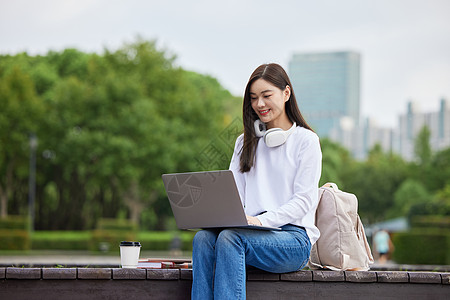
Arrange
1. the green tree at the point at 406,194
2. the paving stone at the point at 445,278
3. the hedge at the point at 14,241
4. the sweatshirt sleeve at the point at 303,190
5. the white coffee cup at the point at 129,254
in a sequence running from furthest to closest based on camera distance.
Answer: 1. the green tree at the point at 406,194
2. the hedge at the point at 14,241
3. the white coffee cup at the point at 129,254
4. the paving stone at the point at 445,278
5. the sweatshirt sleeve at the point at 303,190

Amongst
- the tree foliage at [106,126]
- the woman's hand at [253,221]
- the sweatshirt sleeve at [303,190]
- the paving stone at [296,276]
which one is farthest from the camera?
the tree foliage at [106,126]

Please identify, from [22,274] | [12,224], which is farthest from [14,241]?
[22,274]

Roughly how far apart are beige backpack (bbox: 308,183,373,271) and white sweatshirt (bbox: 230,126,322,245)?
15 cm

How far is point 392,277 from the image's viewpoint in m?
4.11

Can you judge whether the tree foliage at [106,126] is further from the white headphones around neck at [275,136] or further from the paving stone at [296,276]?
the paving stone at [296,276]

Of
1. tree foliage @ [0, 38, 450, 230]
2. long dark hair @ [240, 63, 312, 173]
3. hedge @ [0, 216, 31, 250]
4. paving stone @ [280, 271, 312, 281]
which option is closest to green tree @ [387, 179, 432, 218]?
tree foliage @ [0, 38, 450, 230]

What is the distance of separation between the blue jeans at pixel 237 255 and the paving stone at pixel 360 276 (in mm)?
274

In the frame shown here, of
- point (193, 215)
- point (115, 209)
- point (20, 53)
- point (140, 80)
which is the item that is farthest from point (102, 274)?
point (20, 53)

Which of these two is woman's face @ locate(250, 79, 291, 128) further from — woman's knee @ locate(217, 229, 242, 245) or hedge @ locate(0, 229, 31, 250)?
hedge @ locate(0, 229, 31, 250)

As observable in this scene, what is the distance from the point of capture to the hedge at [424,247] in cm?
2370

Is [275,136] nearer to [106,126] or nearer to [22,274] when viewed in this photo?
[22,274]

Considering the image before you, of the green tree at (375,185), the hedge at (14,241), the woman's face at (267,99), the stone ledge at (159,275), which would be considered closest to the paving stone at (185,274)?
the stone ledge at (159,275)

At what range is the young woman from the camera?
12.3ft

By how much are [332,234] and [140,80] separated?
32883mm
